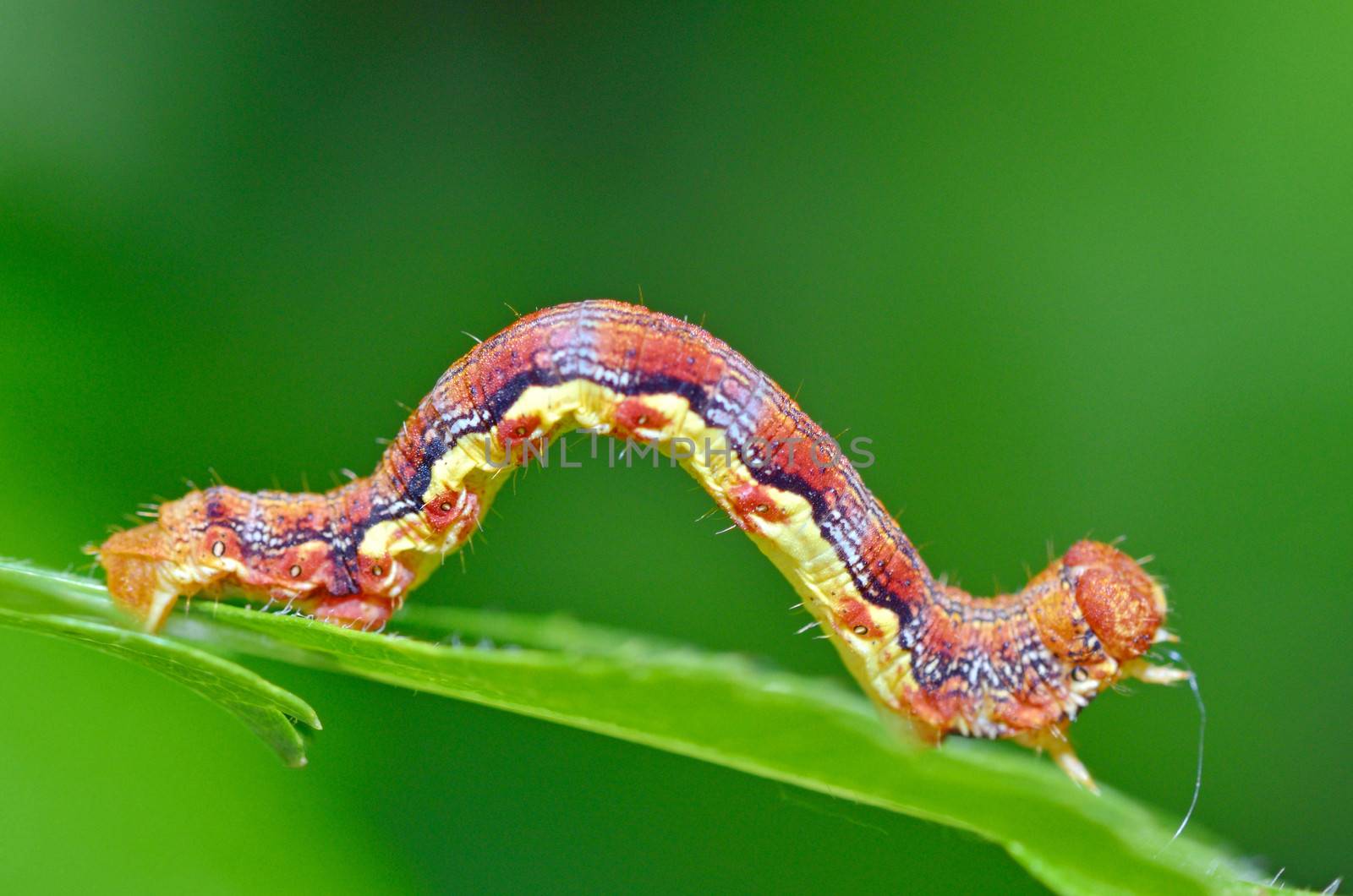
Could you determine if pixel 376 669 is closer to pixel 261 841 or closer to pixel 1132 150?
pixel 261 841

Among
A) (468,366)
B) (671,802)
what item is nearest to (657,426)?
(468,366)

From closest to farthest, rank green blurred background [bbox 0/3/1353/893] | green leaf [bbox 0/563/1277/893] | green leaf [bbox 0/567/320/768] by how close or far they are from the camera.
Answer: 1. green leaf [bbox 0/563/1277/893]
2. green leaf [bbox 0/567/320/768]
3. green blurred background [bbox 0/3/1353/893]

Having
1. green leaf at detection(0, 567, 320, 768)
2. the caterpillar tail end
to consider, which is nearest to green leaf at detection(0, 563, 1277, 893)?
green leaf at detection(0, 567, 320, 768)

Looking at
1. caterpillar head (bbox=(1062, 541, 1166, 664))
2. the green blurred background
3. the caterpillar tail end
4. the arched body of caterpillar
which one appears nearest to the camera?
the caterpillar tail end

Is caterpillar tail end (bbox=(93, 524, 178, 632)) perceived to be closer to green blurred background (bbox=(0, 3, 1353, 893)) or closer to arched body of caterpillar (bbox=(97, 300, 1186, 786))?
arched body of caterpillar (bbox=(97, 300, 1186, 786))

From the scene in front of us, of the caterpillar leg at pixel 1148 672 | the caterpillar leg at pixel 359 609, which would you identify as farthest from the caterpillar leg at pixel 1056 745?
the caterpillar leg at pixel 359 609

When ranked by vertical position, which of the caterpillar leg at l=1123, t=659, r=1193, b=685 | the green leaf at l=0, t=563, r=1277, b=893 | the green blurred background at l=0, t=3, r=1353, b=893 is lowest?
the green leaf at l=0, t=563, r=1277, b=893
